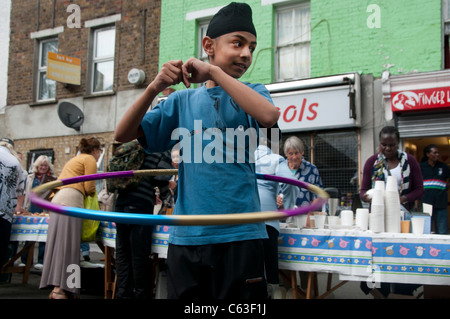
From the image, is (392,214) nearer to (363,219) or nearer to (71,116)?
(363,219)

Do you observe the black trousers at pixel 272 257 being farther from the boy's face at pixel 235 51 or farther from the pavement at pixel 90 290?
the boy's face at pixel 235 51

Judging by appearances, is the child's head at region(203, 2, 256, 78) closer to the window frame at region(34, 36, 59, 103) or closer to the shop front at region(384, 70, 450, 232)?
the shop front at region(384, 70, 450, 232)

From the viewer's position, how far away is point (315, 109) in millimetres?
9562

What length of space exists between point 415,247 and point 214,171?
87.2 inches

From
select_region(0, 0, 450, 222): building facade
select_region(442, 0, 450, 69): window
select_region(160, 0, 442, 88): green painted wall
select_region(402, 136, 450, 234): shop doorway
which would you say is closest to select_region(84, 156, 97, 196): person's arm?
select_region(0, 0, 450, 222): building facade

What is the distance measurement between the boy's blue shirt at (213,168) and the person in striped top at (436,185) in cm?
707

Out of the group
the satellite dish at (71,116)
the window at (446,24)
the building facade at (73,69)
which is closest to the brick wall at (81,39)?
the building facade at (73,69)

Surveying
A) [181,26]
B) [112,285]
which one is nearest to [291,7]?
[181,26]

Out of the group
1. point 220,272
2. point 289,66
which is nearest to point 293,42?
point 289,66

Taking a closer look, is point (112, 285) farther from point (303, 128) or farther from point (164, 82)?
point (303, 128)

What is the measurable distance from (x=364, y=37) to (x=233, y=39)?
27.7 feet

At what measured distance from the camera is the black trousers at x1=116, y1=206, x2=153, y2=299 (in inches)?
161
